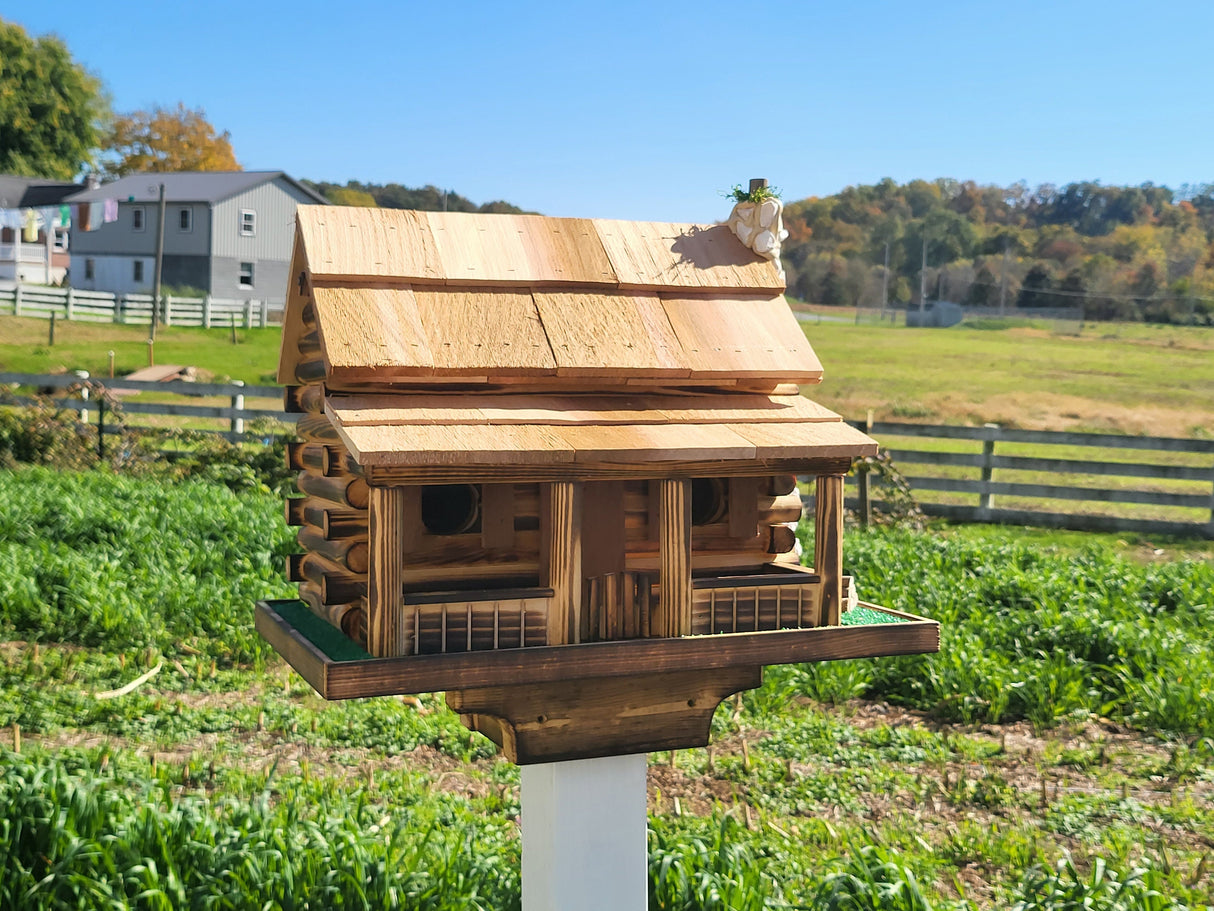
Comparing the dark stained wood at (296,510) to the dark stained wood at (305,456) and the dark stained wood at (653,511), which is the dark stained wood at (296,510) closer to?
the dark stained wood at (305,456)

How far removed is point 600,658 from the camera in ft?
7.89

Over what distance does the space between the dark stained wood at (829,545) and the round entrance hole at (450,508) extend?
76 centimetres

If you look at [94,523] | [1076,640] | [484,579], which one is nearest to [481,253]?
[484,579]

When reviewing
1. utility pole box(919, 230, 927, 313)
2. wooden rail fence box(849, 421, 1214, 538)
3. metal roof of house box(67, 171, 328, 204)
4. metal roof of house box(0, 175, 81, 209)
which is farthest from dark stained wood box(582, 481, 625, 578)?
utility pole box(919, 230, 927, 313)

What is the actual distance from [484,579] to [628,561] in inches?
13.0

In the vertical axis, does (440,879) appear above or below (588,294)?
below

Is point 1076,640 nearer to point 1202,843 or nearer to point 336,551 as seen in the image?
point 1202,843

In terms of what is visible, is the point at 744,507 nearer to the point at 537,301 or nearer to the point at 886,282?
the point at 537,301

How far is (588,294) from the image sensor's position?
2.66 meters

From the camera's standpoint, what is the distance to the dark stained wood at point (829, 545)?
2.62 metres

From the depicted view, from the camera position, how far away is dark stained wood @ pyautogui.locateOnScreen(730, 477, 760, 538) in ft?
9.17

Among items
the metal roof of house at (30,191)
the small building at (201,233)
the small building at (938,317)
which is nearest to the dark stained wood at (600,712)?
the small building at (201,233)

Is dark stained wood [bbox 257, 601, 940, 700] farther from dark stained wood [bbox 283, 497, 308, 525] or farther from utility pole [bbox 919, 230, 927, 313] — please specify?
utility pole [bbox 919, 230, 927, 313]

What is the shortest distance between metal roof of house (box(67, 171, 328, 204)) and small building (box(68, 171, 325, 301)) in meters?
0.04
